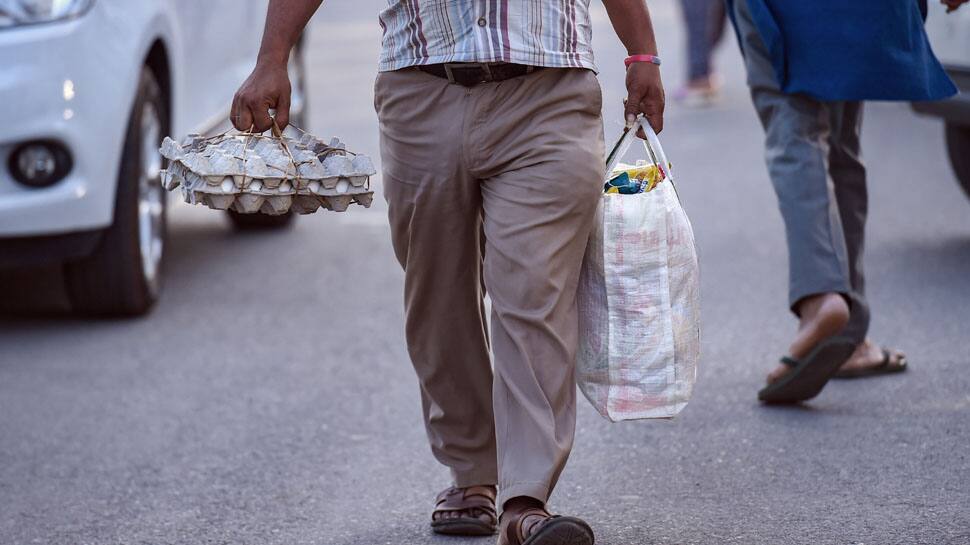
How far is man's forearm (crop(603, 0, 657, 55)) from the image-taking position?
3582 mm

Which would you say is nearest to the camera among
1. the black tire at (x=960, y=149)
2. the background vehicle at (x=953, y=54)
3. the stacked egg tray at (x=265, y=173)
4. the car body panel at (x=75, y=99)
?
the stacked egg tray at (x=265, y=173)

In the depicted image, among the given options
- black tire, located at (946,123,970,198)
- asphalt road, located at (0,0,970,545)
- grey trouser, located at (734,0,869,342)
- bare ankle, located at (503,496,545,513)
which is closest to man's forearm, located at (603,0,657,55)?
bare ankle, located at (503,496,545,513)

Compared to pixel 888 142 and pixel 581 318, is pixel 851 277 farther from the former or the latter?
pixel 888 142

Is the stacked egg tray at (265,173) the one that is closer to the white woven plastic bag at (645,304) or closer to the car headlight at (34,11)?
the white woven plastic bag at (645,304)

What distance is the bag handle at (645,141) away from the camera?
3.65 meters

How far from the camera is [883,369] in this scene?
520 centimetres

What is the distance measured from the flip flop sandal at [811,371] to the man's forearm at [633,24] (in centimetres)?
133

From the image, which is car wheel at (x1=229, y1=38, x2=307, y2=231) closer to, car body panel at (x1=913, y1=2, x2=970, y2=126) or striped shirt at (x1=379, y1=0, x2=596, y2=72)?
car body panel at (x1=913, y1=2, x2=970, y2=126)

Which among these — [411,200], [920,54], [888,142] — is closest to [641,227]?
[411,200]

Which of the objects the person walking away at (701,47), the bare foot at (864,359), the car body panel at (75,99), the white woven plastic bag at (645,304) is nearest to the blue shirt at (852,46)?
the bare foot at (864,359)

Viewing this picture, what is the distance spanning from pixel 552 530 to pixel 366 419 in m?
1.67

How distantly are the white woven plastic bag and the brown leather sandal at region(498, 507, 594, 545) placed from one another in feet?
0.96

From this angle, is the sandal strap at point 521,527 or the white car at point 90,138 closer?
the sandal strap at point 521,527

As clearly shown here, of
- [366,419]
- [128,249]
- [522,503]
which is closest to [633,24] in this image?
[522,503]
